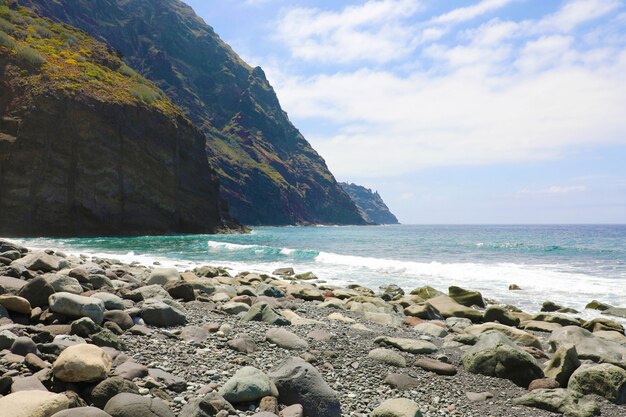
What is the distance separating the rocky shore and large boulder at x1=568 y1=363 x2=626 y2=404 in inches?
0.6

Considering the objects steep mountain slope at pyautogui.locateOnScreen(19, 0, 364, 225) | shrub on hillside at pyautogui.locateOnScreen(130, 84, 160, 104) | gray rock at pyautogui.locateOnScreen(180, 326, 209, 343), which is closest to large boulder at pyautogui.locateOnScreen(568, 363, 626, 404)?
gray rock at pyautogui.locateOnScreen(180, 326, 209, 343)

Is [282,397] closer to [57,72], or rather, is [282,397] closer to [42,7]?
[57,72]

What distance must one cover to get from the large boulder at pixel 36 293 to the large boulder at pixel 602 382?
8892 mm

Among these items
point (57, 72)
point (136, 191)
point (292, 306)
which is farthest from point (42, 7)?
point (292, 306)

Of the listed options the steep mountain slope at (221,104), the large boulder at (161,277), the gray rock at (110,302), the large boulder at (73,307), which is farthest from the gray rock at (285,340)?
the steep mountain slope at (221,104)

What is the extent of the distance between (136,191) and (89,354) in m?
59.0

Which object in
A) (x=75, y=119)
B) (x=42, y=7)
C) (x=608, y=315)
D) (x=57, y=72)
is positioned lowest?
(x=608, y=315)

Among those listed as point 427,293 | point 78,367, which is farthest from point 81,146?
point 78,367

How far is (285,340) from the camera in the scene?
7.77 metres

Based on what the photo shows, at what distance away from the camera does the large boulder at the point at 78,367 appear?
4.74m

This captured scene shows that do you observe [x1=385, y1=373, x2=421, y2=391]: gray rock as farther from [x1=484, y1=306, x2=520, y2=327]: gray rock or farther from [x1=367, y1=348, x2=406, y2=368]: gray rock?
[x1=484, y1=306, x2=520, y2=327]: gray rock

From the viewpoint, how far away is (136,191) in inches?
2354

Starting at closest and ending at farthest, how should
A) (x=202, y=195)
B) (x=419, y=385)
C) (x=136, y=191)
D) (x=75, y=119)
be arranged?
(x=419, y=385), (x=75, y=119), (x=136, y=191), (x=202, y=195)

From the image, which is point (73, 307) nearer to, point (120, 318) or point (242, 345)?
point (120, 318)
